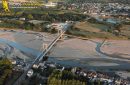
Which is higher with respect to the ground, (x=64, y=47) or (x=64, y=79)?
(x=64, y=79)

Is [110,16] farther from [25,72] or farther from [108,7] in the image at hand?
[25,72]

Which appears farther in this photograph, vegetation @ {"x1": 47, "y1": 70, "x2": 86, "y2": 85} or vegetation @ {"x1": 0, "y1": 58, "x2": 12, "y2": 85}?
vegetation @ {"x1": 0, "y1": 58, "x2": 12, "y2": 85}

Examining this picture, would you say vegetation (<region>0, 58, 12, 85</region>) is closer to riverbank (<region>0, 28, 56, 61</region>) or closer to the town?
the town

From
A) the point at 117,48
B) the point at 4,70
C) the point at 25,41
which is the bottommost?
the point at 25,41

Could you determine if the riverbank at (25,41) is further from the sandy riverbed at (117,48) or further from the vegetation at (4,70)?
the sandy riverbed at (117,48)

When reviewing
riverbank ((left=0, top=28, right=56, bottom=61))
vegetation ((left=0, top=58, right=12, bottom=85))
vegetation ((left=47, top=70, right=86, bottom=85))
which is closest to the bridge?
riverbank ((left=0, top=28, right=56, bottom=61))

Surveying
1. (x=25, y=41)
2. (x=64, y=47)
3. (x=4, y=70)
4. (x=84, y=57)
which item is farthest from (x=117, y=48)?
(x=4, y=70)

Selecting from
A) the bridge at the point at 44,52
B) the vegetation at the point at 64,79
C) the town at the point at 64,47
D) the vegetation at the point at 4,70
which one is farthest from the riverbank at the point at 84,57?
the vegetation at the point at 4,70

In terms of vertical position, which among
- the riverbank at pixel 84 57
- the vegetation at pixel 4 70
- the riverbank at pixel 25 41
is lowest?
the riverbank at pixel 25 41

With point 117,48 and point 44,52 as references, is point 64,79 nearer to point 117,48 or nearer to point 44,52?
point 44,52

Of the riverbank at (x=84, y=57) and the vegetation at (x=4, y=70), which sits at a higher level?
the vegetation at (x=4, y=70)

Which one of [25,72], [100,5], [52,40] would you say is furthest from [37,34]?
[100,5]

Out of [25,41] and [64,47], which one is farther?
[25,41]
